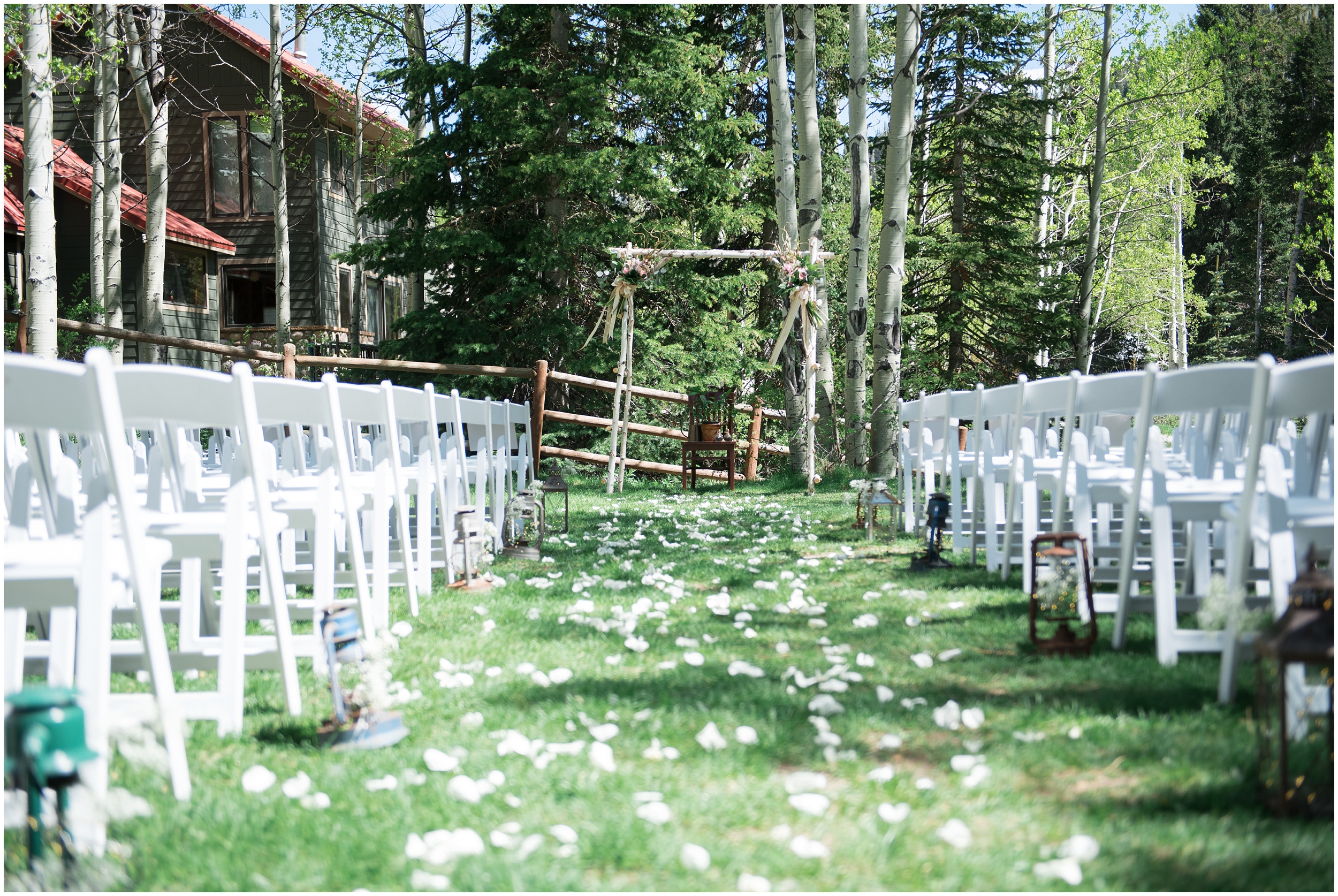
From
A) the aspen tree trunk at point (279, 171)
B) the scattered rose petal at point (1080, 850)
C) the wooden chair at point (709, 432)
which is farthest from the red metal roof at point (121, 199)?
the scattered rose petal at point (1080, 850)

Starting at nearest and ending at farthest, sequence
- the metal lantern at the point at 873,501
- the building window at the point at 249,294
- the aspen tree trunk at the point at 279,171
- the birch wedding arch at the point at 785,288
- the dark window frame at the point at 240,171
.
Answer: the metal lantern at the point at 873,501, the birch wedding arch at the point at 785,288, the aspen tree trunk at the point at 279,171, the dark window frame at the point at 240,171, the building window at the point at 249,294

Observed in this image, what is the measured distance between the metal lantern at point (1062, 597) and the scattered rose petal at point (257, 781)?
98.8 inches

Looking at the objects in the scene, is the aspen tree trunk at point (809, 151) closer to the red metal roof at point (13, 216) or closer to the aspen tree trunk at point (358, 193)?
the aspen tree trunk at point (358, 193)

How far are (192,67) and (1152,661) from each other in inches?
911

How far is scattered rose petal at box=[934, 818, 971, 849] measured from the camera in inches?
76.9

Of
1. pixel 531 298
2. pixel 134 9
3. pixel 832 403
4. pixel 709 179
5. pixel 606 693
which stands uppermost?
pixel 134 9

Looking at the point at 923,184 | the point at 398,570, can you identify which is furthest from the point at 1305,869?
the point at 923,184

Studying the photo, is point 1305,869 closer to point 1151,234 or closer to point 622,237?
point 622,237

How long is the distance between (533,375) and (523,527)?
558 centimetres

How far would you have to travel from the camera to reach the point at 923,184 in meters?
19.7

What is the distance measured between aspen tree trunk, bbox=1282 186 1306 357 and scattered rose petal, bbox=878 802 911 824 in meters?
32.1

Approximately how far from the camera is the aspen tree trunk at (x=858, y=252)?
36.2ft

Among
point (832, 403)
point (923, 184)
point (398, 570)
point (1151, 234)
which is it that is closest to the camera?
point (398, 570)

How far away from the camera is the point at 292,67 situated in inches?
809
